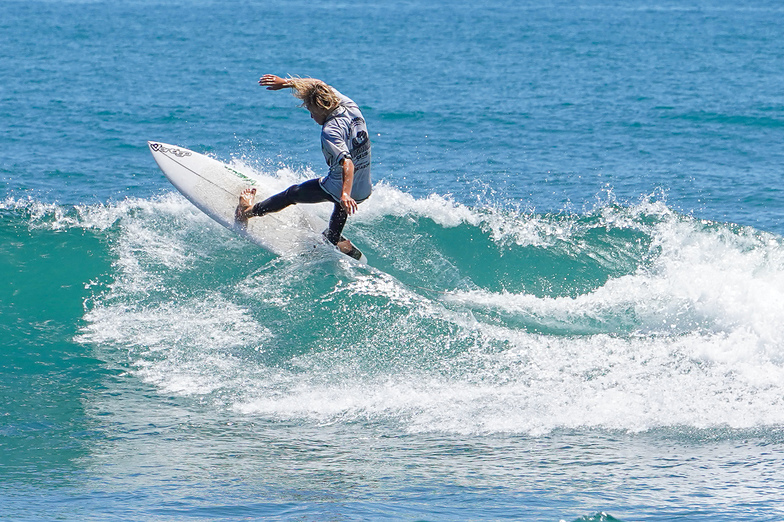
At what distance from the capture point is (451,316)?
8469 millimetres

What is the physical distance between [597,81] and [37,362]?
19.7m

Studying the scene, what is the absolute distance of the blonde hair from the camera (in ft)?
25.2

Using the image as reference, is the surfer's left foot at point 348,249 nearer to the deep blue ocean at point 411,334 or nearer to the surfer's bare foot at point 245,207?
the deep blue ocean at point 411,334

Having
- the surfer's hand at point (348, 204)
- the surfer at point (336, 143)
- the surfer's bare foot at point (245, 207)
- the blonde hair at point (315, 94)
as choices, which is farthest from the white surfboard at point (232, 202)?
the blonde hair at point (315, 94)

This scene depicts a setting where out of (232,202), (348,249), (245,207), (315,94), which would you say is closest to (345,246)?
(348,249)

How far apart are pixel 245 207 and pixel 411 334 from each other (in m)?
2.52

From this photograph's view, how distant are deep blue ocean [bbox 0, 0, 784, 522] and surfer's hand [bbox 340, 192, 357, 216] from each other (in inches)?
53.2

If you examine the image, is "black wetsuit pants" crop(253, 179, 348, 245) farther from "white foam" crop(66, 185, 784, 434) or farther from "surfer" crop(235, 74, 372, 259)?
"white foam" crop(66, 185, 784, 434)

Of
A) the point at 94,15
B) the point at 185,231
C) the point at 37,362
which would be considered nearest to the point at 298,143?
the point at 185,231

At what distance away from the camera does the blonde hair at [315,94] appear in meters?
7.67

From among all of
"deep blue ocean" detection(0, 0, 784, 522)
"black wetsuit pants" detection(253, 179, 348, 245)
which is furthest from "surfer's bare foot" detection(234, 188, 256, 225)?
"deep blue ocean" detection(0, 0, 784, 522)

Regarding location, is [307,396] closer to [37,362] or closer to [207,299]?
[207,299]

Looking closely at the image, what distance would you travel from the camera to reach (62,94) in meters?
20.8

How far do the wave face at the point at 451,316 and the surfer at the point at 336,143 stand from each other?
35.2 inches
